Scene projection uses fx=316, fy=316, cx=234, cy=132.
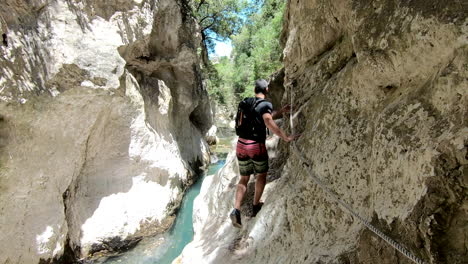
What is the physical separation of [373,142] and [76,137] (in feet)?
19.1

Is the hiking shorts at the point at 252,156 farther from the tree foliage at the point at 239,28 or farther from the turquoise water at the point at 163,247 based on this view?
the tree foliage at the point at 239,28

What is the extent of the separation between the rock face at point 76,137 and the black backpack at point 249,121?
3.69m

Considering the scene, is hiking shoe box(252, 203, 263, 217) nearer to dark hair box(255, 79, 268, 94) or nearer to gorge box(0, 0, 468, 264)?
gorge box(0, 0, 468, 264)

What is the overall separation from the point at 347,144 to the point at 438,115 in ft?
3.30

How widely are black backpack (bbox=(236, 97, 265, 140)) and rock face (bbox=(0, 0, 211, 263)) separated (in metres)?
3.69

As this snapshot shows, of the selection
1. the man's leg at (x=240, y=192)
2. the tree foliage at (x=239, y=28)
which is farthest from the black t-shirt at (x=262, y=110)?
the tree foliage at (x=239, y=28)

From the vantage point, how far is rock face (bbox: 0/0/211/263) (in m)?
5.19

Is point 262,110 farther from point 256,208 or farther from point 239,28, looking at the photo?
point 239,28

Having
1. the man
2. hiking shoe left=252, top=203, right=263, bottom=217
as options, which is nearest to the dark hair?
the man

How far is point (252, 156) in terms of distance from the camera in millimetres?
3863

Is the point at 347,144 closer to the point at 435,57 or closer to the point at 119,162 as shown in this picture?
the point at 435,57

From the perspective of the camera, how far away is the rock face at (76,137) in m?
5.19

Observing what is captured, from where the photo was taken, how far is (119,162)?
7793 mm

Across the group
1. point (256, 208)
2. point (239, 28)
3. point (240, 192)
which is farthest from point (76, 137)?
point (239, 28)
